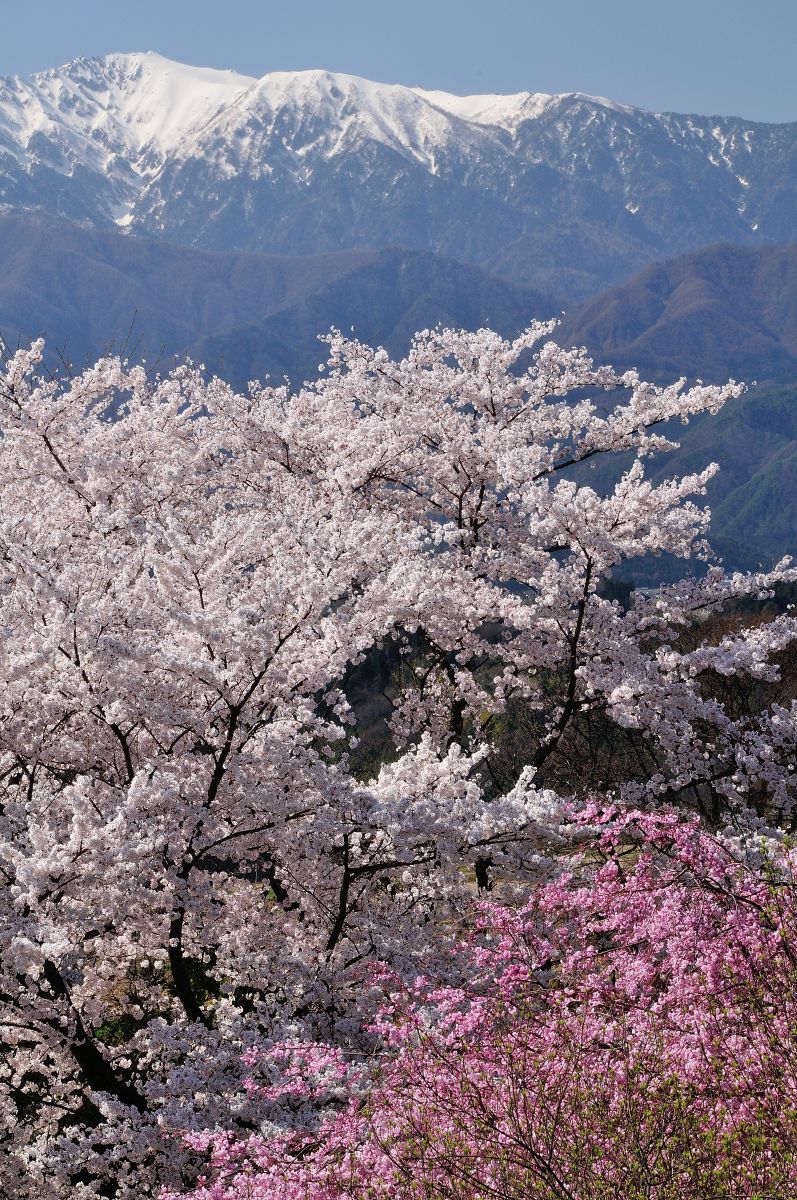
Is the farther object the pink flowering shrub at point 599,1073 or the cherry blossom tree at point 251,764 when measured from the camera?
the cherry blossom tree at point 251,764

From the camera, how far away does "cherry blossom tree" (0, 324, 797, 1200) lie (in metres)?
9.64

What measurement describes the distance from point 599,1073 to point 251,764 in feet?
16.5

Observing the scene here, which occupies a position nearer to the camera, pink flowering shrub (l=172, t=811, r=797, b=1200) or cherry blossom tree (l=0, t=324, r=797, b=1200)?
pink flowering shrub (l=172, t=811, r=797, b=1200)

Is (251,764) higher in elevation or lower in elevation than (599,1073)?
higher

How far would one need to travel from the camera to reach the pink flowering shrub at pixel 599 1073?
6742mm

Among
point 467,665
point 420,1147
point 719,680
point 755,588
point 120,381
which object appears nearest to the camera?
point 420,1147

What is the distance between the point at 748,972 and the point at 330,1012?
5.01 metres

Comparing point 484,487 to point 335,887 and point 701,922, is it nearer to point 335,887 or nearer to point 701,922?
Answer: point 335,887

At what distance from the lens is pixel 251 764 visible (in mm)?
10828

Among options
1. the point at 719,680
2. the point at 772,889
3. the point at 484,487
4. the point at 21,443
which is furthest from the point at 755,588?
the point at 719,680

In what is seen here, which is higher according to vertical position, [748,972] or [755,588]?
[755,588]

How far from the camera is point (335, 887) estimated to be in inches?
480

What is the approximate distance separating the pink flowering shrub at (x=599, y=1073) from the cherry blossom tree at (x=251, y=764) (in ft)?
3.38

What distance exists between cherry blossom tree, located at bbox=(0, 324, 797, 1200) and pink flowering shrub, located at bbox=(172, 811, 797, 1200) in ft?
3.38
